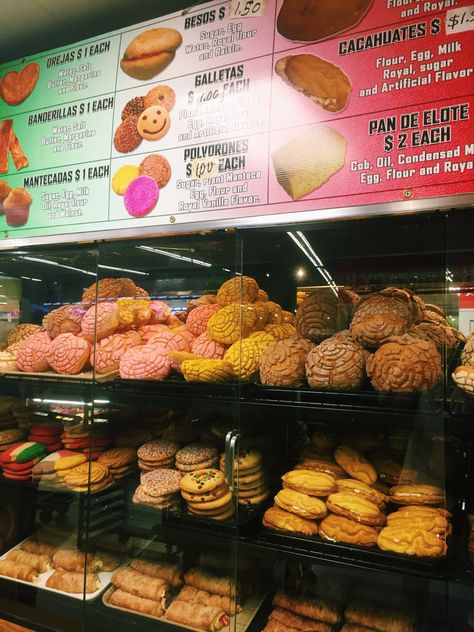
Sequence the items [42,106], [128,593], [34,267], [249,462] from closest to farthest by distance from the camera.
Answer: [249,462], [128,593], [42,106], [34,267]

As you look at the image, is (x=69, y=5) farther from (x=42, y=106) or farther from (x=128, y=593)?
(x=128, y=593)

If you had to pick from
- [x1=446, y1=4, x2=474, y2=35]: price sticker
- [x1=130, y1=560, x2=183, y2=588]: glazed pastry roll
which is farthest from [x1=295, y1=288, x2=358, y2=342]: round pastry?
[x1=130, y1=560, x2=183, y2=588]: glazed pastry roll

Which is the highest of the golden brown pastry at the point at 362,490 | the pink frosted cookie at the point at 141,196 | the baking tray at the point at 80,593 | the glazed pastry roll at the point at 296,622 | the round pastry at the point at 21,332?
the pink frosted cookie at the point at 141,196

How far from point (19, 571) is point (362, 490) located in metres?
1.72

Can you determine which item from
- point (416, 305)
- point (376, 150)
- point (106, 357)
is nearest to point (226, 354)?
point (106, 357)

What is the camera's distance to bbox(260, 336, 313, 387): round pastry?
5.65ft

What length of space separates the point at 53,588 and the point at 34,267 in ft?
5.19

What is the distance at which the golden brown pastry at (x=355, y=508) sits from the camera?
1563mm

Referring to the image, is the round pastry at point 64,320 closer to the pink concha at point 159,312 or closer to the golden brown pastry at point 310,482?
the pink concha at point 159,312

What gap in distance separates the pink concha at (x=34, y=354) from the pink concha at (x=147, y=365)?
50 cm

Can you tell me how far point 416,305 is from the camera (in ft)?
5.51

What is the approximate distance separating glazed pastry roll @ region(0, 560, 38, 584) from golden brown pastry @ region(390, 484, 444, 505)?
174 cm

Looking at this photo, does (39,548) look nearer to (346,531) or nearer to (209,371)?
(209,371)

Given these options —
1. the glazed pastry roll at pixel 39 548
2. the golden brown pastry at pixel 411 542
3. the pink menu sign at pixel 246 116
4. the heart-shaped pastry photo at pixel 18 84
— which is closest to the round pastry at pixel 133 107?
the pink menu sign at pixel 246 116
